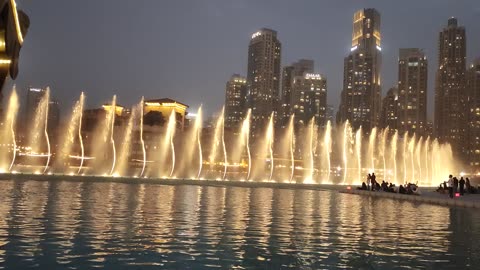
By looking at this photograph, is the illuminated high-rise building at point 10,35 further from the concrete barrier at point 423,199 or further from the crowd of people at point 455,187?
the crowd of people at point 455,187

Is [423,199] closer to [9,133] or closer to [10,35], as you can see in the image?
[10,35]

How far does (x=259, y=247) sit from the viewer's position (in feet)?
41.4

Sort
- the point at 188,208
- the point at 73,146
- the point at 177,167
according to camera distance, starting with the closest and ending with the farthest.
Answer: the point at 188,208
the point at 177,167
the point at 73,146

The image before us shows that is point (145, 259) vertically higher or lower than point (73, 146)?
lower

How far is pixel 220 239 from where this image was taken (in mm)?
13602

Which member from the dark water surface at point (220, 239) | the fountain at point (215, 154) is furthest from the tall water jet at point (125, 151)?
the dark water surface at point (220, 239)

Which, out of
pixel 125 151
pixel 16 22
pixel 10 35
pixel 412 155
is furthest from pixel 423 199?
pixel 125 151

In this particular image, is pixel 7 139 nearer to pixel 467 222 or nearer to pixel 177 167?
pixel 177 167

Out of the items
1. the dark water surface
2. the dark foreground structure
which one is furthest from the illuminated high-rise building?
the dark water surface

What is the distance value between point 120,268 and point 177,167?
90.1m

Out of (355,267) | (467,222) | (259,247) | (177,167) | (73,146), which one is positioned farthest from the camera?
(73,146)

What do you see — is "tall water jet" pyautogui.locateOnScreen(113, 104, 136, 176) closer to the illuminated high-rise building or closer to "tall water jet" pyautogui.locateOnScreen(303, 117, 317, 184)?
"tall water jet" pyautogui.locateOnScreen(303, 117, 317, 184)

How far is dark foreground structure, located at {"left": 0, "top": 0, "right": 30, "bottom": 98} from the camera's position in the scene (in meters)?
11.7

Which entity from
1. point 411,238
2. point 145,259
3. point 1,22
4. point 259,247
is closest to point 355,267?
point 259,247
